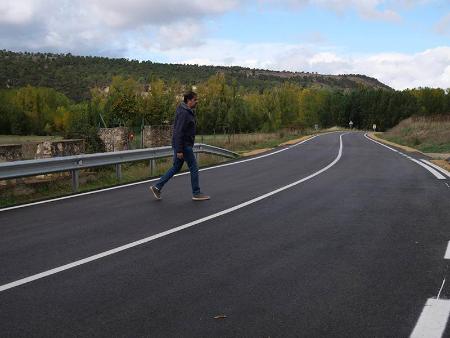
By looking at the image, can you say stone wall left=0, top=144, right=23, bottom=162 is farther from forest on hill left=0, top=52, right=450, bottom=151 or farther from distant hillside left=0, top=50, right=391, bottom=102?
distant hillside left=0, top=50, right=391, bottom=102

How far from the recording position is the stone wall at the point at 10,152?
15.9 meters

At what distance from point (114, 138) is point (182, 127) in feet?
66.5

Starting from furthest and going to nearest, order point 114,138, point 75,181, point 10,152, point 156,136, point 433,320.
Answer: point 156,136, point 114,138, point 10,152, point 75,181, point 433,320

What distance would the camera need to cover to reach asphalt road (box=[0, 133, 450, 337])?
3662 mm

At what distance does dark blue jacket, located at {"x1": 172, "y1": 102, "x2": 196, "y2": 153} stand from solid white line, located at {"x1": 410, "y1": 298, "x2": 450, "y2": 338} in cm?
591

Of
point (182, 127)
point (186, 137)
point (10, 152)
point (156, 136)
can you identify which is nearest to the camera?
point (182, 127)

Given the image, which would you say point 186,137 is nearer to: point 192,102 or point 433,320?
point 192,102

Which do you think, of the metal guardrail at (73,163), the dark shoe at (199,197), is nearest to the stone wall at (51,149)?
the metal guardrail at (73,163)

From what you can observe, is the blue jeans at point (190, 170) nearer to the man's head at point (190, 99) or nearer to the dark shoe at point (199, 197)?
the dark shoe at point (199, 197)

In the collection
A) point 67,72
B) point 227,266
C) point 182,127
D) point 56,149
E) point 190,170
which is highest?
point 67,72

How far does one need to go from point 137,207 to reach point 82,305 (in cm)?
465

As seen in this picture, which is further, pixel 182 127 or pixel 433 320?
pixel 182 127

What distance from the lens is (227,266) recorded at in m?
5.05

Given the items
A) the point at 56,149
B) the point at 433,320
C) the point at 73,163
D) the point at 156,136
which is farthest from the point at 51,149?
the point at 433,320
